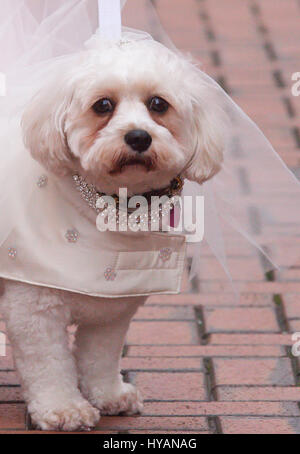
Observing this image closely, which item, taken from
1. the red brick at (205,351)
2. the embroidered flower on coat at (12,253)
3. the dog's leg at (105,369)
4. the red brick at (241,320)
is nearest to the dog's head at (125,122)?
the embroidered flower on coat at (12,253)

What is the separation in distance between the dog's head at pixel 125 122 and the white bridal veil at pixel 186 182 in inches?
5.6

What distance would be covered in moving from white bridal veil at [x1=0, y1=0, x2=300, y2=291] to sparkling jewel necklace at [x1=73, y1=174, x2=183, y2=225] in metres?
0.15

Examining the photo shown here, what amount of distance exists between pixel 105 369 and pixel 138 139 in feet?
2.73

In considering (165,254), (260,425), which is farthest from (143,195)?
(260,425)

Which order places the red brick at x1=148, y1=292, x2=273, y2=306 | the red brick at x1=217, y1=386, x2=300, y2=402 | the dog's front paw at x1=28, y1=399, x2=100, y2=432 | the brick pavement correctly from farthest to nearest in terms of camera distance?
the red brick at x1=148, y1=292, x2=273, y2=306
the red brick at x1=217, y1=386, x2=300, y2=402
the brick pavement
the dog's front paw at x1=28, y1=399, x2=100, y2=432

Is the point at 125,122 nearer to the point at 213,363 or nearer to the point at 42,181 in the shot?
the point at 42,181

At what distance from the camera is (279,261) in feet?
10.1

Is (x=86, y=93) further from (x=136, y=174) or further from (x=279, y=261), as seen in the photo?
(x=279, y=261)

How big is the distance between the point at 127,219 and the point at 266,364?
882 millimetres

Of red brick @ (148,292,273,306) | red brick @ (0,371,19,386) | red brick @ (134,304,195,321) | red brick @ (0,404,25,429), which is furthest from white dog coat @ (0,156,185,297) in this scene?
red brick @ (148,292,273,306)

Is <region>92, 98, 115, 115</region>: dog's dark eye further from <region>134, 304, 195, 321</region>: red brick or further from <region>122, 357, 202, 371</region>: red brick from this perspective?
<region>134, 304, 195, 321</region>: red brick

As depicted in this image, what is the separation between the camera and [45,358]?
8.55 ft

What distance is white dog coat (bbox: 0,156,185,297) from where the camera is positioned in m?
2.51

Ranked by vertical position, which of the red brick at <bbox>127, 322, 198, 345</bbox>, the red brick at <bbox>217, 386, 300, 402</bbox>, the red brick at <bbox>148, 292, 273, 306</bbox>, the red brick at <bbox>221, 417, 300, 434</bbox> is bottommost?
the red brick at <bbox>221, 417, 300, 434</bbox>
